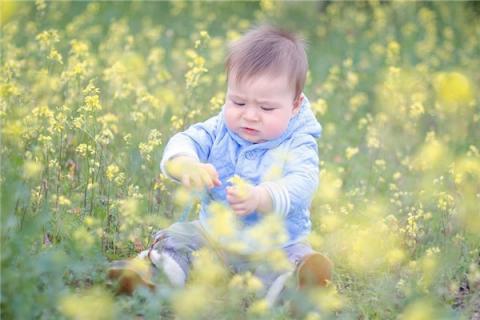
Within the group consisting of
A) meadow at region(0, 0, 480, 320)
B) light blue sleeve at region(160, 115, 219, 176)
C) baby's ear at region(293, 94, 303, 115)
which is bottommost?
meadow at region(0, 0, 480, 320)

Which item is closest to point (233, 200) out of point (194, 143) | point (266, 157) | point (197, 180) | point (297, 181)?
point (197, 180)

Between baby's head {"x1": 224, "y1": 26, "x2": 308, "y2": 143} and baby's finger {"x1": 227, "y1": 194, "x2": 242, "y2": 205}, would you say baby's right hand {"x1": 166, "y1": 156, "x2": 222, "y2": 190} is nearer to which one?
baby's finger {"x1": 227, "y1": 194, "x2": 242, "y2": 205}

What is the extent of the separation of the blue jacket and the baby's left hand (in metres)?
0.22

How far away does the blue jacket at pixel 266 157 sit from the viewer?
3.47 m

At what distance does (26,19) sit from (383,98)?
3157 millimetres

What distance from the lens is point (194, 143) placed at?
3.66 meters

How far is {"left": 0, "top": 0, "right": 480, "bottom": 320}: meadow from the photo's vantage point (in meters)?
2.90

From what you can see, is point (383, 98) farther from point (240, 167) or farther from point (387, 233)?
point (240, 167)

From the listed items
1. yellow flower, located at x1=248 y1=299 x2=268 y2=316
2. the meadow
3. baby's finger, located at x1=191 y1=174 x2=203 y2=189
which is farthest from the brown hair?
yellow flower, located at x1=248 y1=299 x2=268 y2=316

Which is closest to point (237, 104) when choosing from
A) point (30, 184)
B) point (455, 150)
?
point (30, 184)

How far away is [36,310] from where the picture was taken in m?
2.74

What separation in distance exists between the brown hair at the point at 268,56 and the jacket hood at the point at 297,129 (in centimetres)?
14

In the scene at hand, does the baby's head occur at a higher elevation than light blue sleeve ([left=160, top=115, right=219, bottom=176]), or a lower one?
higher

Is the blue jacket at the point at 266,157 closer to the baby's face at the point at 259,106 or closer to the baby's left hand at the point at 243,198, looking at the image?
the baby's face at the point at 259,106
